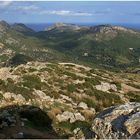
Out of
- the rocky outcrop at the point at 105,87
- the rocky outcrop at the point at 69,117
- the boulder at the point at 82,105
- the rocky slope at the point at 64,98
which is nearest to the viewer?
the rocky slope at the point at 64,98

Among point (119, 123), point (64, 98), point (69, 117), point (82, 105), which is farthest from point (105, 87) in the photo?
point (119, 123)

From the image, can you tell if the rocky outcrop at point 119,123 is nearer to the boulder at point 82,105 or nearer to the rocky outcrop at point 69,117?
the rocky outcrop at point 69,117

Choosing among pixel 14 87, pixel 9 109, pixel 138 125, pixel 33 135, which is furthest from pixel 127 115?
pixel 14 87

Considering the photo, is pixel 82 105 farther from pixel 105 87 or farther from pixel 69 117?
pixel 105 87

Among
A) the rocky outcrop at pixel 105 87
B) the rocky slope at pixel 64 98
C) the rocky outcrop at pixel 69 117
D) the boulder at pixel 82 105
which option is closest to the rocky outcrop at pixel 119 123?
the rocky slope at pixel 64 98

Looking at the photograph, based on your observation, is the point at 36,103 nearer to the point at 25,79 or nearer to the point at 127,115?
the point at 25,79

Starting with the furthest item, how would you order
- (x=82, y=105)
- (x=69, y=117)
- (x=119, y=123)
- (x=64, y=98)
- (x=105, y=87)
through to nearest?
(x=105, y=87) → (x=64, y=98) → (x=82, y=105) → (x=69, y=117) → (x=119, y=123)

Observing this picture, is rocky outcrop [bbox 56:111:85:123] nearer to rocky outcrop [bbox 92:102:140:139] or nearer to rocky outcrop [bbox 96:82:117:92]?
rocky outcrop [bbox 92:102:140:139]

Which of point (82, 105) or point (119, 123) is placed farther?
point (82, 105)
